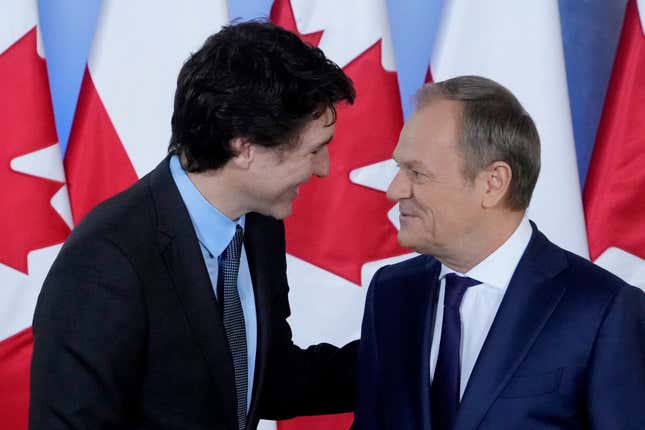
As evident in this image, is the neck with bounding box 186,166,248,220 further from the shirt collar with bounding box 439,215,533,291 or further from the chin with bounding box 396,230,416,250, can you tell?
the shirt collar with bounding box 439,215,533,291

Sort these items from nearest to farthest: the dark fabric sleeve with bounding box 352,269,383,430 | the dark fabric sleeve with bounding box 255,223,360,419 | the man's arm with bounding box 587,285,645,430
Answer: the man's arm with bounding box 587,285,645,430
the dark fabric sleeve with bounding box 352,269,383,430
the dark fabric sleeve with bounding box 255,223,360,419

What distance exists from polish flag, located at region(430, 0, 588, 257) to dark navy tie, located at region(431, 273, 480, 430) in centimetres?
90

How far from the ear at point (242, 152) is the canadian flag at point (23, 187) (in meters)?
0.97

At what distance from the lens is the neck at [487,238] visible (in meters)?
1.43

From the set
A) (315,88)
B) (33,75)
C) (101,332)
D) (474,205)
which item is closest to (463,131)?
(474,205)

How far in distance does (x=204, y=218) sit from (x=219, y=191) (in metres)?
0.05

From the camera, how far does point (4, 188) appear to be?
7.55 ft

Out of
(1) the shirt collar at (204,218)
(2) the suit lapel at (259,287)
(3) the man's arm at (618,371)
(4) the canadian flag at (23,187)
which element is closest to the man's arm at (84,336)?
(1) the shirt collar at (204,218)

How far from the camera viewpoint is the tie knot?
1.46 metres

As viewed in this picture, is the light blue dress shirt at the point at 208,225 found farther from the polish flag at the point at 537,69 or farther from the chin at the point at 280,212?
the polish flag at the point at 537,69

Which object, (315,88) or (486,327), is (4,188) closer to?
(315,88)

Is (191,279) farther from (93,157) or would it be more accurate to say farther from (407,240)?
(93,157)

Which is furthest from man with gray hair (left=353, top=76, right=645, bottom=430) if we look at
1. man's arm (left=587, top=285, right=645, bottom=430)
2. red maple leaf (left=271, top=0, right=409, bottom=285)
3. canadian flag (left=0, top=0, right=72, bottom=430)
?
canadian flag (left=0, top=0, right=72, bottom=430)

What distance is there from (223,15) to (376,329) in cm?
109
